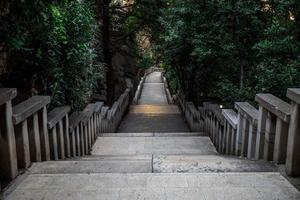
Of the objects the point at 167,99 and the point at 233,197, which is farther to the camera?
the point at 167,99

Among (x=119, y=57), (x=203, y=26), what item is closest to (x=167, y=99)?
(x=119, y=57)

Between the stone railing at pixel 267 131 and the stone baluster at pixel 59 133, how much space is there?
271cm

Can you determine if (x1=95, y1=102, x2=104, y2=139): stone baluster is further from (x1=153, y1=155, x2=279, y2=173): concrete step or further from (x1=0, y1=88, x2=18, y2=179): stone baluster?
(x1=0, y1=88, x2=18, y2=179): stone baluster

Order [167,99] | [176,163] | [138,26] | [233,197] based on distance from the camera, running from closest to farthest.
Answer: [233,197], [176,163], [138,26], [167,99]

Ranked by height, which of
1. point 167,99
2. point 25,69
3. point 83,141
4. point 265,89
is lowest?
point 167,99

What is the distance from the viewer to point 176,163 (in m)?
3.99

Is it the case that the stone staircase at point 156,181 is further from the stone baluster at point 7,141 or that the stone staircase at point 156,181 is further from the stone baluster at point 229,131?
the stone baluster at point 229,131

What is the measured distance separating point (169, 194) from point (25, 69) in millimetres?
3681

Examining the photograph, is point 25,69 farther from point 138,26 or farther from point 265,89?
point 138,26

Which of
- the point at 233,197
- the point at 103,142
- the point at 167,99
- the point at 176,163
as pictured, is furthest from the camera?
the point at 167,99

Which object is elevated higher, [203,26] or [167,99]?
[203,26]

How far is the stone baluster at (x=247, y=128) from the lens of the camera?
4.76 metres

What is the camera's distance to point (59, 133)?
205 inches

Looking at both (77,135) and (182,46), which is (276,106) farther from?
(182,46)
